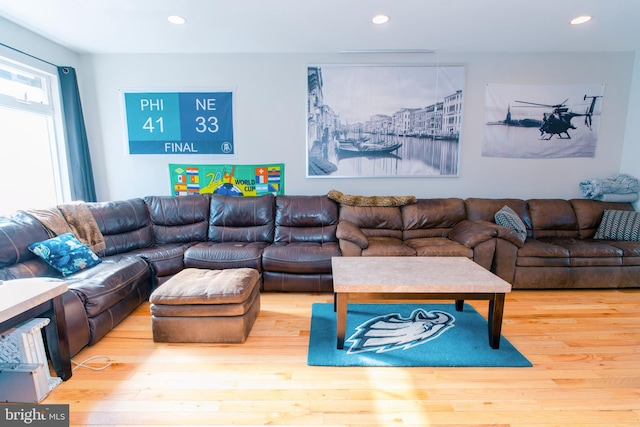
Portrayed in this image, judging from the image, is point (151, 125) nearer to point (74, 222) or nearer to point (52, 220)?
point (74, 222)

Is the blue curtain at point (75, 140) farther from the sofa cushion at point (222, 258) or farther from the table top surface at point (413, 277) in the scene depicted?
the table top surface at point (413, 277)

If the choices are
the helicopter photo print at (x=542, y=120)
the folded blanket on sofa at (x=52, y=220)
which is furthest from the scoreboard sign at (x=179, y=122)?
the helicopter photo print at (x=542, y=120)

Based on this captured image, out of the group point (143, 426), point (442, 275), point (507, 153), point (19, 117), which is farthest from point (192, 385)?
point (507, 153)

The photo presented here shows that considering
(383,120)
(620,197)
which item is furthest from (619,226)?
(383,120)

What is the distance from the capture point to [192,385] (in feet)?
5.47

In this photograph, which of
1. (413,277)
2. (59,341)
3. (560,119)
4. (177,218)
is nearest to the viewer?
(59,341)

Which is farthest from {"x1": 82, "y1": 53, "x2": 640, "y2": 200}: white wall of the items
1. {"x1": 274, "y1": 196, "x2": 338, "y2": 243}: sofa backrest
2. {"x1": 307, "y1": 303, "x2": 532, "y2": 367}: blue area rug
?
{"x1": 307, "y1": 303, "x2": 532, "y2": 367}: blue area rug

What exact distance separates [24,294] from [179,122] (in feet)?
8.36

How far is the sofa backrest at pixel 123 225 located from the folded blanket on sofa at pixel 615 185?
17.0ft

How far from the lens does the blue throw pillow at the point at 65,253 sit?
2.20m

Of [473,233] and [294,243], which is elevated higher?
[473,233]

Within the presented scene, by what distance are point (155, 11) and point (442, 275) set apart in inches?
124

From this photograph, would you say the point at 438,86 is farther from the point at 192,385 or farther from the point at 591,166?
the point at 192,385

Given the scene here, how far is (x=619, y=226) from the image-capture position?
10.5 feet
